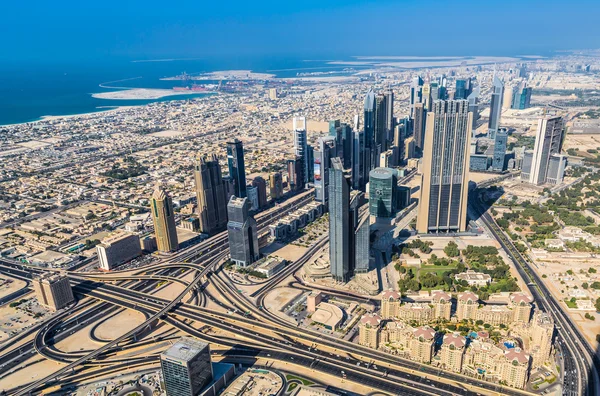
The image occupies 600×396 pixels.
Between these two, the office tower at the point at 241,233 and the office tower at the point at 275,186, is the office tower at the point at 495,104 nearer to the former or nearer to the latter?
the office tower at the point at 275,186

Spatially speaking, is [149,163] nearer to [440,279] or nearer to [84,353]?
[84,353]

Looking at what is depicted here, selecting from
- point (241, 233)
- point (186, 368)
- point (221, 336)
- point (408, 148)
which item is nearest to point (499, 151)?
point (408, 148)

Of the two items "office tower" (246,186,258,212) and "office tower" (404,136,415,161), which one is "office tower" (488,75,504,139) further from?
"office tower" (246,186,258,212)

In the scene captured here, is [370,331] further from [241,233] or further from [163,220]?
[163,220]

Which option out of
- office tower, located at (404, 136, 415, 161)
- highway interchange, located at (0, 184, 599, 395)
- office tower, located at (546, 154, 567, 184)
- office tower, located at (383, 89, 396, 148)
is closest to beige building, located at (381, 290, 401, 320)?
highway interchange, located at (0, 184, 599, 395)

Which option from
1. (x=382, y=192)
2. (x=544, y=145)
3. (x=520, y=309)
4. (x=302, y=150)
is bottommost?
(x=520, y=309)

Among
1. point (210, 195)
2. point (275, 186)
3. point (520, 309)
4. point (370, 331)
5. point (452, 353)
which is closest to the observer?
point (452, 353)
